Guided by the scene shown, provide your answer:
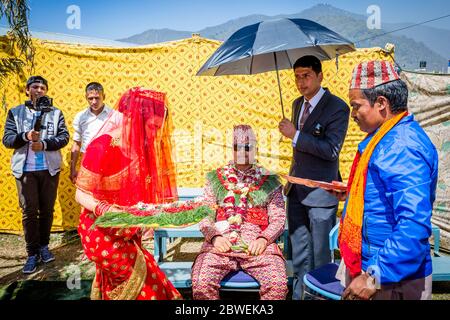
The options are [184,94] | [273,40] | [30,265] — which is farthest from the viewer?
[184,94]

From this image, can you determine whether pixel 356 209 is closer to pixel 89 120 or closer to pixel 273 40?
pixel 273 40

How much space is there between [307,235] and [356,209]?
4.07ft

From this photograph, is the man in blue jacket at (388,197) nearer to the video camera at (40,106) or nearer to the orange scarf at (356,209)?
the orange scarf at (356,209)

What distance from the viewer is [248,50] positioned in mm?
2377

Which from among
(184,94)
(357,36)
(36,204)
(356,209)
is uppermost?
(357,36)

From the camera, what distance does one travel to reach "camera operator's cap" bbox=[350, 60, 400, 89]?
163 centimetres

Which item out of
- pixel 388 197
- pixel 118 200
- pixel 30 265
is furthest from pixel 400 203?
pixel 30 265

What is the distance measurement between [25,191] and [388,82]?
4002 millimetres

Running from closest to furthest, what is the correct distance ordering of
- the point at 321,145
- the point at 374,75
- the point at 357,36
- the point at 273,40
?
1. the point at 374,75
2. the point at 273,40
3. the point at 321,145
4. the point at 357,36

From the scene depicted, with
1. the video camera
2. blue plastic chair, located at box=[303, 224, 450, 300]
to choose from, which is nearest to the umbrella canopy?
blue plastic chair, located at box=[303, 224, 450, 300]

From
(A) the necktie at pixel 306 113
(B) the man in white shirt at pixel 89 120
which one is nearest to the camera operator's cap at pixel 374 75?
(A) the necktie at pixel 306 113

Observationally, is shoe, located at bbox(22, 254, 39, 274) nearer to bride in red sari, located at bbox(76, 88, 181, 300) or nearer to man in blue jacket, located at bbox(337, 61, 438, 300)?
bride in red sari, located at bbox(76, 88, 181, 300)

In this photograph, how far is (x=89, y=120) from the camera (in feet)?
15.1

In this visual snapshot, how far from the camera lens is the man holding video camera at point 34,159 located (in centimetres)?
395
